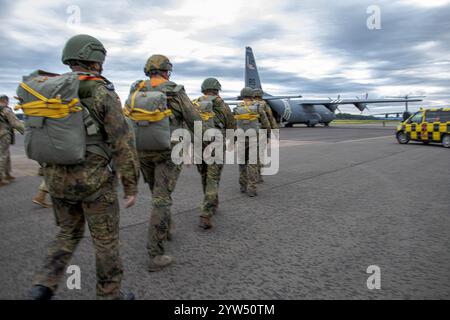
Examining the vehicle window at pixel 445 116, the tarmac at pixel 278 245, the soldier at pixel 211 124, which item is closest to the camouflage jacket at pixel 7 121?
the tarmac at pixel 278 245

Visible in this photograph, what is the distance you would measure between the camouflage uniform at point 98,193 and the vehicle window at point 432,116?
16950mm

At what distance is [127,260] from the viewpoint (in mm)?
→ 3336

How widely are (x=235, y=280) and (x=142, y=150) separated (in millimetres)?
1590

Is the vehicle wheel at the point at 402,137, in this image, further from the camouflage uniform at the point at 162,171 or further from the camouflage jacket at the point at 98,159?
the camouflage jacket at the point at 98,159

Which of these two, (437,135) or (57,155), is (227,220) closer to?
(57,155)

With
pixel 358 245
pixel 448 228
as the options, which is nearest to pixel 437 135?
pixel 448 228

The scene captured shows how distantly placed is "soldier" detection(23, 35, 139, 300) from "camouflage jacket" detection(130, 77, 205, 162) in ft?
2.76

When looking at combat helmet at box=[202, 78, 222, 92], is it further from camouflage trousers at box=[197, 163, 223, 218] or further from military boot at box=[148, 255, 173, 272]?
military boot at box=[148, 255, 173, 272]

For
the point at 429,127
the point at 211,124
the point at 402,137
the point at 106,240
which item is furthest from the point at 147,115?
the point at 402,137

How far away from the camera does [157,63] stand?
340cm

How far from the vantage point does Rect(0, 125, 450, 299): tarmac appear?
2811 mm

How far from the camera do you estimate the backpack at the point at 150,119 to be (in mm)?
3066

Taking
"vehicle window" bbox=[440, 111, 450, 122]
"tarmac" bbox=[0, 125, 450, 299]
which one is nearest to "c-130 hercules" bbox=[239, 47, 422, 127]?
"vehicle window" bbox=[440, 111, 450, 122]
